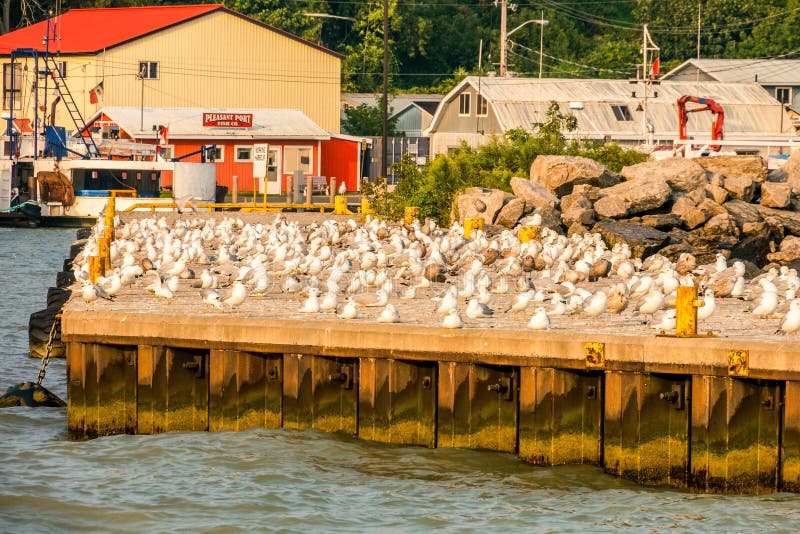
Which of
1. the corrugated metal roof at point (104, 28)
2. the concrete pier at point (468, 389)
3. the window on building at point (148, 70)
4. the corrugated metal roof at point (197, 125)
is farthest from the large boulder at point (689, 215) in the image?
the window on building at point (148, 70)

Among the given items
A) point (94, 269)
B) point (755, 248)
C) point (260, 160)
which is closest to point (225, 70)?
point (260, 160)

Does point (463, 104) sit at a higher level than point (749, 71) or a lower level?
lower

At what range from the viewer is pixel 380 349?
1600 centimetres

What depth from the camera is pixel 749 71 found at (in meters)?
79.7

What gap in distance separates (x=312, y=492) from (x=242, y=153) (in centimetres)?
5374

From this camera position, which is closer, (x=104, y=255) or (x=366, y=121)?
(x=104, y=255)

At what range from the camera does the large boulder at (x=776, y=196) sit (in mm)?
35000

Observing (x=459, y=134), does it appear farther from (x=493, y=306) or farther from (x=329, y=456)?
(x=329, y=456)

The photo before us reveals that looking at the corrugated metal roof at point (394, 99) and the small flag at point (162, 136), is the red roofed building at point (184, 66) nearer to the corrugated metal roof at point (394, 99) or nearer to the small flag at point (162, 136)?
the corrugated metal roof at point (394, 99)

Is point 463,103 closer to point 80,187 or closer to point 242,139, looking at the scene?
point 242,139

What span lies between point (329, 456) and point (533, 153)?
964 inches

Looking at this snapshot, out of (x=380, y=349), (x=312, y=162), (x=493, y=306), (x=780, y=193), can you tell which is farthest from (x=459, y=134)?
(x=380, y=349)

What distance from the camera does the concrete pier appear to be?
1480 centimetres

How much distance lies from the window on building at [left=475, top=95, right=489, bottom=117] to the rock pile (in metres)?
32.3
